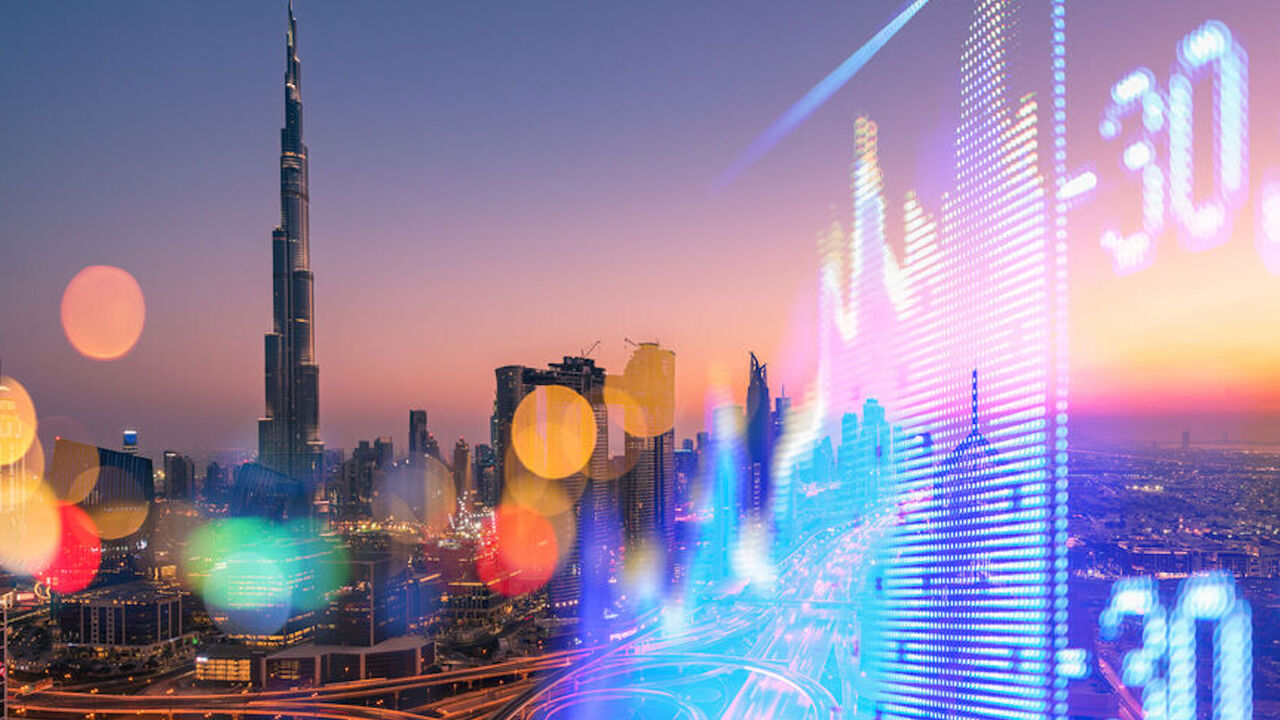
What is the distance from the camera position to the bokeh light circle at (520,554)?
76.2ft

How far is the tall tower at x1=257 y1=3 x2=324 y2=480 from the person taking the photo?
3444cm

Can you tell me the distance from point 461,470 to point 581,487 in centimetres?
2128

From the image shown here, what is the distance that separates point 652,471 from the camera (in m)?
25.5

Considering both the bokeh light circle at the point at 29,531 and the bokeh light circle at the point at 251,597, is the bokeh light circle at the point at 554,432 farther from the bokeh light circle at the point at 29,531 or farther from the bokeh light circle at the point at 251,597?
the bokeh light circle at the point at 29,531

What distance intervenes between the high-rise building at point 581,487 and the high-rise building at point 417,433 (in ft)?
57.6

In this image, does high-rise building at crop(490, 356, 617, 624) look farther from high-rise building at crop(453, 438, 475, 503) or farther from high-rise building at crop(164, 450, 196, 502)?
high-rise building at crop(164, 450, 196, 502)

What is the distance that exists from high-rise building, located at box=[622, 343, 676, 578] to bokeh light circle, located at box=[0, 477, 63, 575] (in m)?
20.9

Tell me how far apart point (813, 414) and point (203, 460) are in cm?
5323

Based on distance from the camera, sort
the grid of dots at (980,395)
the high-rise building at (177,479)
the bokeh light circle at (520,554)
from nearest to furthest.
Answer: the grid of dots at (980,395) < the bokeh light circle at (520,554) < the high-rise building at (177,479)

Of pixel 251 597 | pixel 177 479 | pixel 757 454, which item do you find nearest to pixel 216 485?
pixel 177 479

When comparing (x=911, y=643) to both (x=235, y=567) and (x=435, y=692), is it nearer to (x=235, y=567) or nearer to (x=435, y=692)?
(x=435, y=692)
